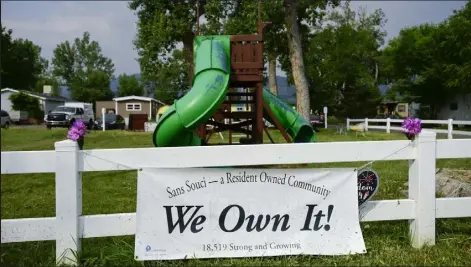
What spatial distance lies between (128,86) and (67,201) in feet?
277

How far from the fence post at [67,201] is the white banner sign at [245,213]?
1.58 feet

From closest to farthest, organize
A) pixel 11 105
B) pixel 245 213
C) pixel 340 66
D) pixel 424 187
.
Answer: pixel 245 213, pixel 424 187, pixel 11 105, pixel 340 66

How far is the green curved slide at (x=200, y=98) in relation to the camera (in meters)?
7.73

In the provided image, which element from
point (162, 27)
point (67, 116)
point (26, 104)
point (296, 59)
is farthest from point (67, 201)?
point (26, 104)

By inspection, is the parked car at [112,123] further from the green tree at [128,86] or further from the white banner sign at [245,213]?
the green tree at [128,86]

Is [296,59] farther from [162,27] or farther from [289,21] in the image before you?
[162,27]

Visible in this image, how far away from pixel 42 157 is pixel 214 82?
4.84 m

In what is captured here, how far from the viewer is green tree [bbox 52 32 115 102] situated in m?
76.1

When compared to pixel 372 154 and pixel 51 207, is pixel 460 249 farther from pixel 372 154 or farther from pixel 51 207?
pixel 51 207

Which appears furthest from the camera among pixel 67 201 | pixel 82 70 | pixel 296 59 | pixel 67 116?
pixel 82 70

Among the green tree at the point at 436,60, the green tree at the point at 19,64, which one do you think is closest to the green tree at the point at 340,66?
the green tree at the point at 436,60

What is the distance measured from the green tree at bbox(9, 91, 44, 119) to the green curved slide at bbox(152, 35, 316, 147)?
3735 centimetres

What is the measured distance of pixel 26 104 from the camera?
142 ft

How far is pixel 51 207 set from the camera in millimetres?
6355
